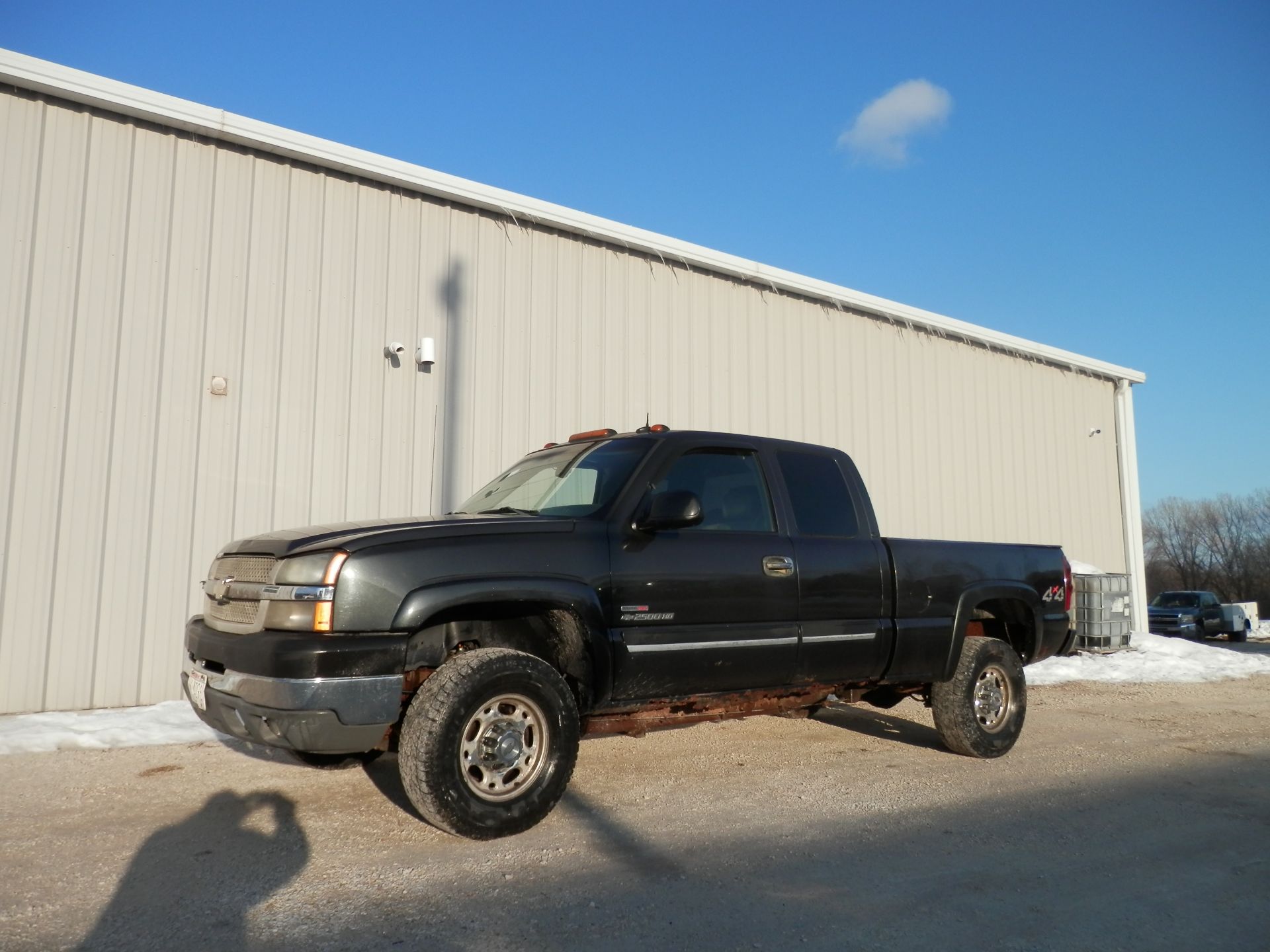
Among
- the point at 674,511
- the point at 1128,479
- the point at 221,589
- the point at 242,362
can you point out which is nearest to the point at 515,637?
the point at 674,511

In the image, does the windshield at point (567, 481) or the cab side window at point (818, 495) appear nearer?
the windshield at point (567, 481)

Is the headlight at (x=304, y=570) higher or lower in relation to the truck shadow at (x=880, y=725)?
higher

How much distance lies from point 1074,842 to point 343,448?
7071 millimetres

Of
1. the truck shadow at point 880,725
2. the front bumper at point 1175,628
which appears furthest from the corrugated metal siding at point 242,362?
the front bumper at point 1175,628

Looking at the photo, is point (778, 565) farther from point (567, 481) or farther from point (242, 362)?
point (242, 362)

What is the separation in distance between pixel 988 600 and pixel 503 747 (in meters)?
3.71

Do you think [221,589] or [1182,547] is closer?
[221,589]

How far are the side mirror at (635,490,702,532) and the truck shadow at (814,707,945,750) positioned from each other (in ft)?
8.96

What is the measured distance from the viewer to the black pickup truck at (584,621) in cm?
400

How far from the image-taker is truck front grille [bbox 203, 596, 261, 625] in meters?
4.27

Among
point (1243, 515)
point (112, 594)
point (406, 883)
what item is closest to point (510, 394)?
point (112, 594)

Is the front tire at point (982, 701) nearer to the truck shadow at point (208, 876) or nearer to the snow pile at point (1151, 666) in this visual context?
the truck shadow at point (208, 876)

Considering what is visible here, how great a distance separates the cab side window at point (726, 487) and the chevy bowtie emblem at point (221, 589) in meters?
2.17

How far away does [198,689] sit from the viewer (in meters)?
4.43
